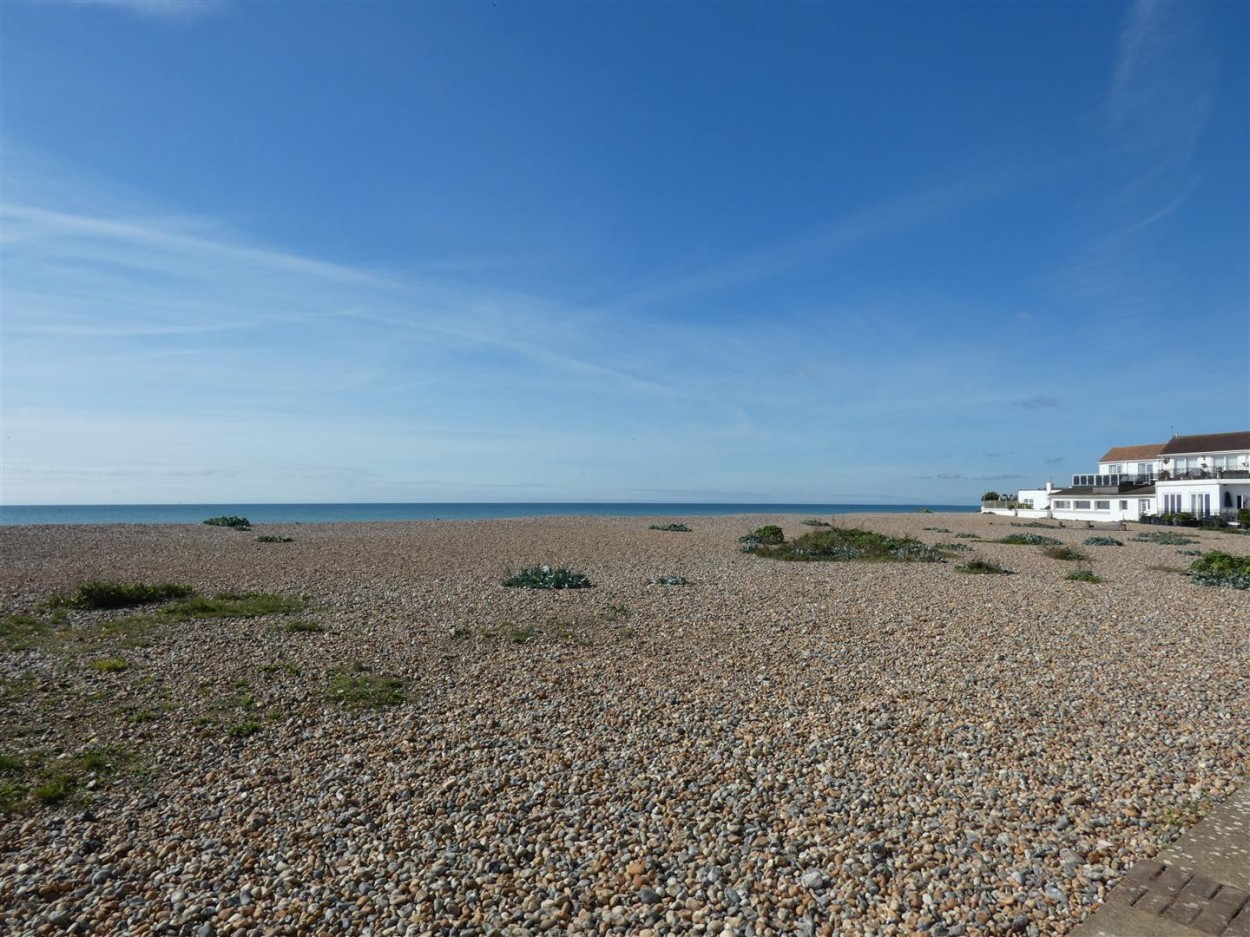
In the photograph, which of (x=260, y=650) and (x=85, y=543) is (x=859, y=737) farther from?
(x=85, y=543)

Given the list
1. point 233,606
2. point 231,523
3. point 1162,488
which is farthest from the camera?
point 1162,488

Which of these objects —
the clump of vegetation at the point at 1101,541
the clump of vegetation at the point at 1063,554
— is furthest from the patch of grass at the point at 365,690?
the clump of vegetation at the point at 1101,541

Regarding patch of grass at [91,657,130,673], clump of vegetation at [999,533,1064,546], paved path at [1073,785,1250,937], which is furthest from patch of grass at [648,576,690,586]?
clump of vegetation at [999,533,1064,546]

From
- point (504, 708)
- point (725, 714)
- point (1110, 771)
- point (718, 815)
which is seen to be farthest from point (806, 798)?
point (504, 708)

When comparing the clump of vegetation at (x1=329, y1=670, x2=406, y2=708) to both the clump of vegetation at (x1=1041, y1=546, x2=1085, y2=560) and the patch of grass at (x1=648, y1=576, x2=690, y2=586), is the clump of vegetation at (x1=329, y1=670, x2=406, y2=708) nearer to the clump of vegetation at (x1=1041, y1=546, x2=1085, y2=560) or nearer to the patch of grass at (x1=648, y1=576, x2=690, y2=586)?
the patch of grass at (x1=648, y1=576, x2=690, y2=586)

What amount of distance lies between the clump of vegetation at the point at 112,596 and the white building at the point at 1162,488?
50095 mm

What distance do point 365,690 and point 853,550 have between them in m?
18.0

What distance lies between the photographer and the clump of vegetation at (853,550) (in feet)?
69.9

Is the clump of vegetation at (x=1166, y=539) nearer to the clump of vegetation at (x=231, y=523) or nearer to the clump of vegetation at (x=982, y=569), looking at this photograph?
the clump of vegetation at (x=982, y=569)

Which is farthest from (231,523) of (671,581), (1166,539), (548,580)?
(1166,539)

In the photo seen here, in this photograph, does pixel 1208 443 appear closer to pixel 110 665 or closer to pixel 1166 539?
pixel 1166 539

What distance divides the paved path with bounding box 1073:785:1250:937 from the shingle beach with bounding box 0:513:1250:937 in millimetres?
136

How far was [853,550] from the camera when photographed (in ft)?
73.7

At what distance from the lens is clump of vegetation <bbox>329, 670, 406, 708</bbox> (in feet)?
24.8
